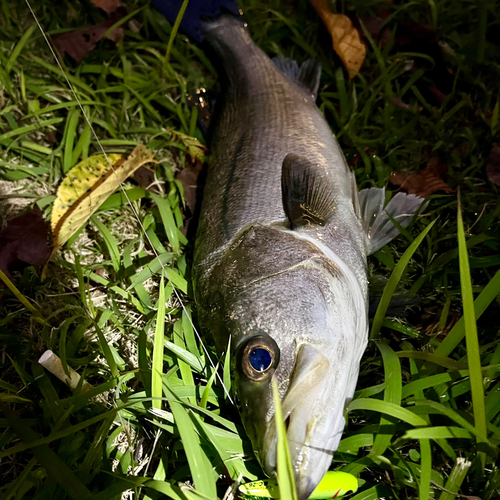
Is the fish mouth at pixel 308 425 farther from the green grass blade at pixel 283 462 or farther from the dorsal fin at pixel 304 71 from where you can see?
the dorsal fin at pixel 304 71

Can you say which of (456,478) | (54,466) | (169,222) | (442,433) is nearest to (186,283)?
(169,222)

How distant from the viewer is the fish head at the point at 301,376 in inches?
62.7

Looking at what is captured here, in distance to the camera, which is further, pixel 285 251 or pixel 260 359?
pixel 285 251

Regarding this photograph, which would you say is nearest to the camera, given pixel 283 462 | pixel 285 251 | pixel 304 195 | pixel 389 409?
pixel 283 462

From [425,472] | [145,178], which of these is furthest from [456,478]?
[145,178]

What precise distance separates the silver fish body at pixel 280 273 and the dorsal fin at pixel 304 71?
0.11m

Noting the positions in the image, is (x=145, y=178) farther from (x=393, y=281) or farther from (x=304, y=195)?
(x=393, y=281)

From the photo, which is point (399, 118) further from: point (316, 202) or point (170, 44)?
point (170, 44)

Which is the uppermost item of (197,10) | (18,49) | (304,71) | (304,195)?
(197,10)

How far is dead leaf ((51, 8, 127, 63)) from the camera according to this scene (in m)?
3.22

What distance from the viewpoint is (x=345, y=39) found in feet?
10.4

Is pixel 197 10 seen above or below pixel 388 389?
above

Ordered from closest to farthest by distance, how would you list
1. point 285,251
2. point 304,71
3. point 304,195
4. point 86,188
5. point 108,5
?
point 285,251 < point 304,195 < point 86,188 < point 304,71 < point 108,5

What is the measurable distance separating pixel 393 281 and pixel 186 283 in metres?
1.23
